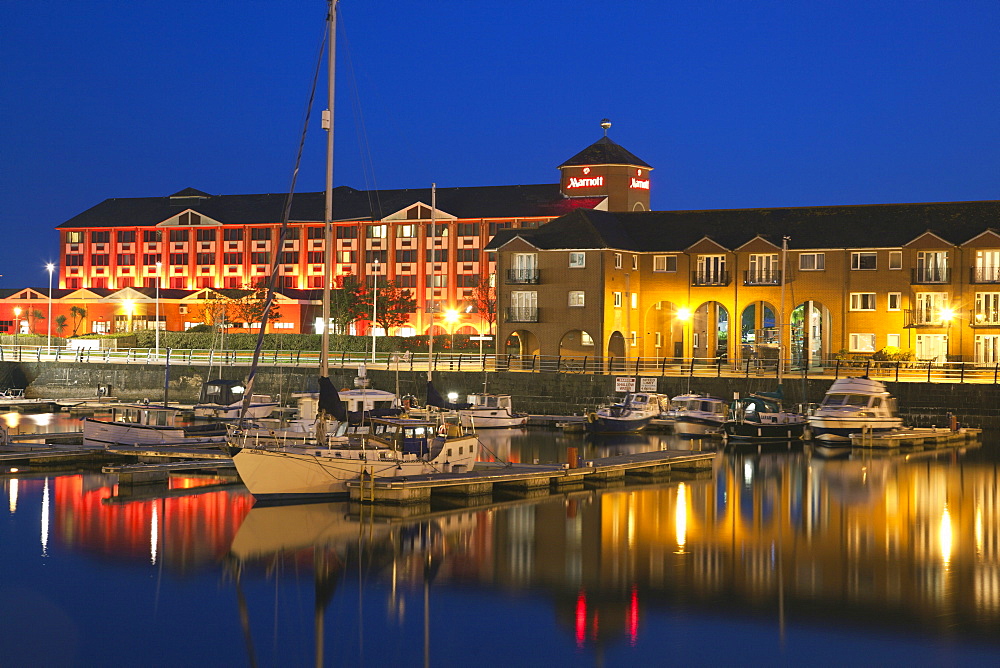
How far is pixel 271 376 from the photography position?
218 ft

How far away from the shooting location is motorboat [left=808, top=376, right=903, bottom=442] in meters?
49.1

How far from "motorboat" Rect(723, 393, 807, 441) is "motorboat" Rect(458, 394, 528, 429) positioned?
10.2 m

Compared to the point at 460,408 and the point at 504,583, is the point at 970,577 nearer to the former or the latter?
the point at 504,583

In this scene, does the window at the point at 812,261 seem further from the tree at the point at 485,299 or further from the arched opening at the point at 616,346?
the tree at the point at 485,299

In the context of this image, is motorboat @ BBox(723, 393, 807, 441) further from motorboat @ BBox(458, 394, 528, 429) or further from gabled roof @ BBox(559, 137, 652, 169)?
gabled roof @ BBox(559, 137, 652, 169)

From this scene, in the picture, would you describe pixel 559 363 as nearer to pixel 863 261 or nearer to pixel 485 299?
pixel 863 261

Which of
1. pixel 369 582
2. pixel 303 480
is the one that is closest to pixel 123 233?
pixel 303 480

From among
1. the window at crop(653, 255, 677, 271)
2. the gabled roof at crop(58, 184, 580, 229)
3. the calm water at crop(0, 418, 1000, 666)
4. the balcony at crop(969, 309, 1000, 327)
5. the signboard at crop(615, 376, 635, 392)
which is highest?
the gabled roof at crop(58, 184, 580, 229)

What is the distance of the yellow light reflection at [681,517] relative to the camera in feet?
94.1

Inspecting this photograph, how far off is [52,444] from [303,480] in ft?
53.4

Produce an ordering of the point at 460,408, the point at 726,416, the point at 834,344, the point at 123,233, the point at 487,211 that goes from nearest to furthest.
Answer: the point at 726,416 < the point at 460,408 < the point at 834,344 < the point at 487,211 < the point at 123,233

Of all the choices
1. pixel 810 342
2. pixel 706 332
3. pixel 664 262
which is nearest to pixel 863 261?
pixel 810 342

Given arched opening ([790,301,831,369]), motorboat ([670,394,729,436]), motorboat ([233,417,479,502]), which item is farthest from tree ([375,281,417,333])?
motorboat ([233,417,479,502])

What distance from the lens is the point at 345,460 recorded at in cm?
3212
